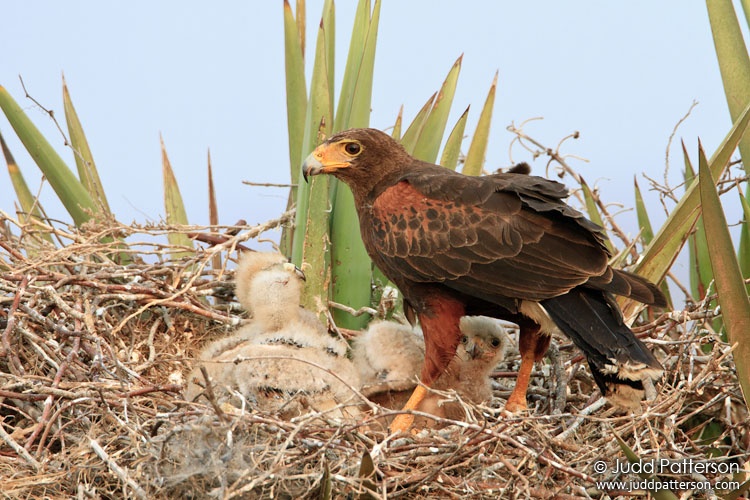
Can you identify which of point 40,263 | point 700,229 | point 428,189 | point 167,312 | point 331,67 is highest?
point 331,67

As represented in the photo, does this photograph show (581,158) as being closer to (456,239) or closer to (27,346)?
(456,239)

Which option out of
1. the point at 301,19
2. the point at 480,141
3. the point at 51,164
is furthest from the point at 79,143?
the point at 480,141

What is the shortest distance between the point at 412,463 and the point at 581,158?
9.70ft

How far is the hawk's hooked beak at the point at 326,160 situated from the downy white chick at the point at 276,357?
63 centimetres

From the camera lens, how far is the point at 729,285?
3.71 m

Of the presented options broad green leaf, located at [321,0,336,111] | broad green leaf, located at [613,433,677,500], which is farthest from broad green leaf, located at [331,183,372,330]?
broad green leaf, located at [613,433,677,500]

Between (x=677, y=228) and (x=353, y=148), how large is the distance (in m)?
1.76

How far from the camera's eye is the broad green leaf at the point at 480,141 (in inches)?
215

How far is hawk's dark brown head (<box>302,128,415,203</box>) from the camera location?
4480 millimetres

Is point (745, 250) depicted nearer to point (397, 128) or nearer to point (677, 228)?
point (677, 228)

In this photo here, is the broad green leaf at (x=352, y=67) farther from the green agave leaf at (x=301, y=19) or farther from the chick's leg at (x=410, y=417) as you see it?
the chick's leg at (x=410, y=417)

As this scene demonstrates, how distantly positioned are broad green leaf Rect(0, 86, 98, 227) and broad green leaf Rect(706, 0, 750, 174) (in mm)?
4043

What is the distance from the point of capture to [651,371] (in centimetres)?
362

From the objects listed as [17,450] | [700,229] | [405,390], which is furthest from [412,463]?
[700,229]
